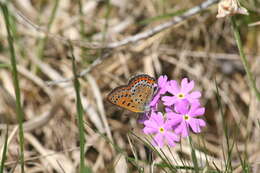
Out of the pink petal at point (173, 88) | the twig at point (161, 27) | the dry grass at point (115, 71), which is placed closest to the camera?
the pink petal at point (173, 88)

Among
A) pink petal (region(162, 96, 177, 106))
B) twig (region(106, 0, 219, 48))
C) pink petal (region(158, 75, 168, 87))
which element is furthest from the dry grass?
pink petal (region(162, 96, 177, 106))

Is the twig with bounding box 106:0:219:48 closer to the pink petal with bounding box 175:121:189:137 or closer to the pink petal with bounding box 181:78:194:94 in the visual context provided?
the pink petal with bounding box 181:78:194:94

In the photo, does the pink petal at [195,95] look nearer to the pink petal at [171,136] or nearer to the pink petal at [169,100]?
the pink petal at [169,100]

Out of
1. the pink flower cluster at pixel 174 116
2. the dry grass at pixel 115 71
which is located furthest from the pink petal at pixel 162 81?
the dry grass at pixel 115 71

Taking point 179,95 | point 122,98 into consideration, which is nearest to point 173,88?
point 179,95

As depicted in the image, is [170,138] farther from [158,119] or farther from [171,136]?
[158,119]

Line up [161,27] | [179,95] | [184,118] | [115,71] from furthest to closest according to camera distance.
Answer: [115,71] < [161,27] < [179,95] < [184,118]
